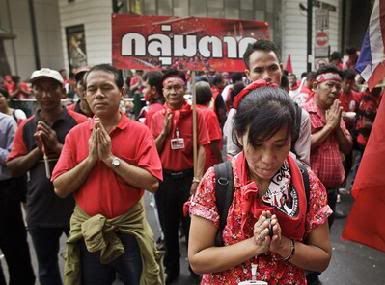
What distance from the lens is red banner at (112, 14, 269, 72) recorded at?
3.31 metres

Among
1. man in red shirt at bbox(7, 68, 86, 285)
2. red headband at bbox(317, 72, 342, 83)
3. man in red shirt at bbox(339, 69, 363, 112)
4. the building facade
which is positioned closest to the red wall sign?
man in red shirt at bbox(339, 69, 363, 112)

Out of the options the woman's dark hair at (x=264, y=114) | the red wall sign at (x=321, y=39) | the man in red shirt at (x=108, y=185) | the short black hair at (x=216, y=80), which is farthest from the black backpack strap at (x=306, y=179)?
the red wall sign at (x=321, y=39)

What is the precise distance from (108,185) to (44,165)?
0.72 metres

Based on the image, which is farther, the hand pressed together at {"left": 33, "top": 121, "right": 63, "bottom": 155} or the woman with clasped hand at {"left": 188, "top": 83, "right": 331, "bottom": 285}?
the hand pressed together at {"left": 33, "top": 121, "right": 63, "bottom": 155}

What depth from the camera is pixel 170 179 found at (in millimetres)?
3621

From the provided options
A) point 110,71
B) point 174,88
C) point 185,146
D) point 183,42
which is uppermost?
point 183,42

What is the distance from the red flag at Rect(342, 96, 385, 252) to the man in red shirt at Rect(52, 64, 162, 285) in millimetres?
1217

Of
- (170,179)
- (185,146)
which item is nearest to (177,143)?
(185,146)

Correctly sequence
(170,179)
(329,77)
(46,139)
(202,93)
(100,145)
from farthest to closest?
(202,93) < (170,179) < (329,77) < (46,139) < (100,145)

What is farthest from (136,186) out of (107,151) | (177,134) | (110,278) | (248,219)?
(177,134)

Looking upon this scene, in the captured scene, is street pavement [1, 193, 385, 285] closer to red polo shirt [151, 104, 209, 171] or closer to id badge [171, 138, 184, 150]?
red polo shirt [151, 104, 209, 171]

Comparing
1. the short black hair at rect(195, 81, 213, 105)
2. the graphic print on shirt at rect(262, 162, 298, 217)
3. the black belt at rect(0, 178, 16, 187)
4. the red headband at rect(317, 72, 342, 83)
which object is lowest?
the black belt at rect(0, 178, 16, 187)

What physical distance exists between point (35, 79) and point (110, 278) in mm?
1501

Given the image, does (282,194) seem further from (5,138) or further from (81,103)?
(81,103)
